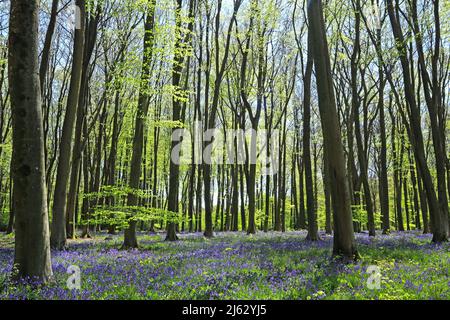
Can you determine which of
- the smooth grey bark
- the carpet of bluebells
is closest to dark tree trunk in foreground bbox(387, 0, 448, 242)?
the carpet of bluebells

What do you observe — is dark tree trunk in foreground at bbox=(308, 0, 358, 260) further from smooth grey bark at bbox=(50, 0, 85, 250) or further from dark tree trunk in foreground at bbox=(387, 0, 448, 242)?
smooth grey bark at bbox=(50, 0, 85, 250)

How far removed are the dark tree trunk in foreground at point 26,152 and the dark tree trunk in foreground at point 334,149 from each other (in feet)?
23.1

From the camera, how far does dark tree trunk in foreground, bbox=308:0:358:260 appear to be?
9375 millimetres

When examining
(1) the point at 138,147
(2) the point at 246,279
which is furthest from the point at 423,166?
(1) the point at 138,147

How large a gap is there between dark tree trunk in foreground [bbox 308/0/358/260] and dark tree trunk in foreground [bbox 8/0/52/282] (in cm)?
704

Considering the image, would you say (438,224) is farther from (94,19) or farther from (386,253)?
(94,19)

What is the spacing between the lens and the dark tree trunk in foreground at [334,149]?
938 cm

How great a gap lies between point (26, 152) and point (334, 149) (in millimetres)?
7346

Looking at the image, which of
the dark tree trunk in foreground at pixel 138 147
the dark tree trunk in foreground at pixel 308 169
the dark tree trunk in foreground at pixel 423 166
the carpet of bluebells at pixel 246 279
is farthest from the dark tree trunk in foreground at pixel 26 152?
the dark tree trunk in foreground at pixel 423 166

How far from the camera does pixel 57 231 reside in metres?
13.4

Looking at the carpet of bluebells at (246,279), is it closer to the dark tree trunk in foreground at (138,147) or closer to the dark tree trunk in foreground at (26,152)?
the dark tree trunk in foreground at (26,152)

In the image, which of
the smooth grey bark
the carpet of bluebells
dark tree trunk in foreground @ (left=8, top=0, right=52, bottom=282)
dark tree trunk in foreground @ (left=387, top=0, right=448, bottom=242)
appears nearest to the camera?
the carpet of bluebells
